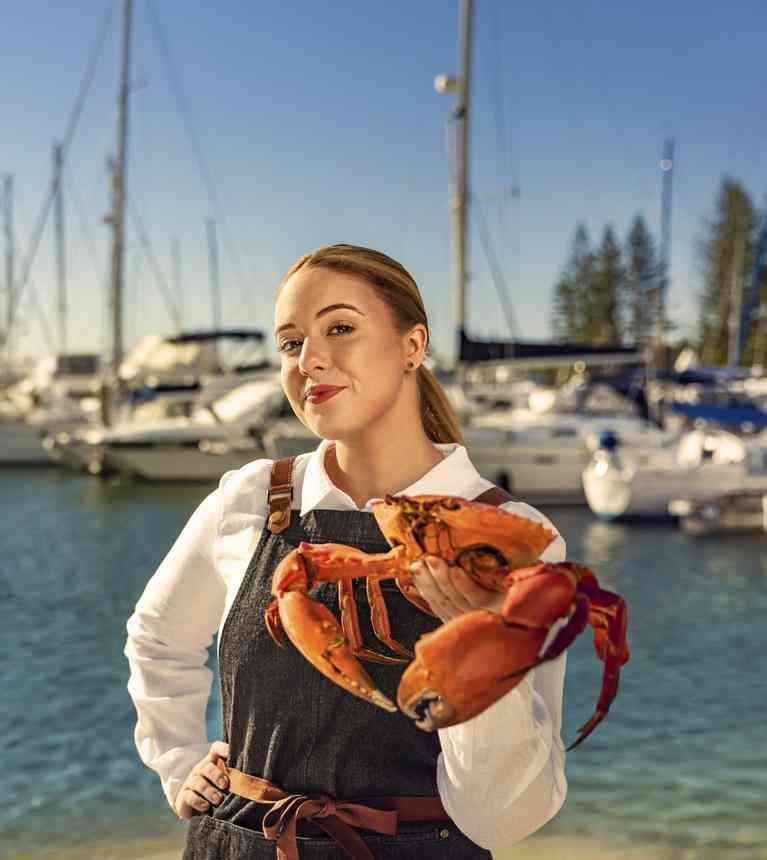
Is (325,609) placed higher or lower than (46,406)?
higher

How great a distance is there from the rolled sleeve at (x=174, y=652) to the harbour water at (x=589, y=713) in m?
4.15

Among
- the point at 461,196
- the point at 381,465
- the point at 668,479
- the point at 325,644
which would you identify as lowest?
the point at 668,479

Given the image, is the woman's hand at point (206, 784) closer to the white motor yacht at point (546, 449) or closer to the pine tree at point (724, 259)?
the white motor yacht at point (546, 449)

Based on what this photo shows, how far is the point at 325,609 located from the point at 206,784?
27.1 inches

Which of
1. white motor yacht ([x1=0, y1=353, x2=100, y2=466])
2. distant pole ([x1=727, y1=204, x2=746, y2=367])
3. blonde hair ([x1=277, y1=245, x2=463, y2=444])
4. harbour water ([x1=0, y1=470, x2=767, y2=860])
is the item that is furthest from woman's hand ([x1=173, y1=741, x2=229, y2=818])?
distant pole ([x1=727, y1=204, x2=746, y2=367])

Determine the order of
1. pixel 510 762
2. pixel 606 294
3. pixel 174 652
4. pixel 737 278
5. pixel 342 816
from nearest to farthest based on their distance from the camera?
pixel 510 762 < pixel 342 816 < pixel 174 652 < pixel 737 278 < pixel 606 294

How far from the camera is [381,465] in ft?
5.98

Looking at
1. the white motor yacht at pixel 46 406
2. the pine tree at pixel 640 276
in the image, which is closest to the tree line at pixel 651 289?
the pine tree at pixel 640 276

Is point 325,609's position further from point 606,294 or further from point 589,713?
point 606,294

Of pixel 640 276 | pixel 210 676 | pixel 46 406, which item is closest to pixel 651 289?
pixel 640 276

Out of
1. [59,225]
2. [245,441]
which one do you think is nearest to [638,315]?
[59,225]

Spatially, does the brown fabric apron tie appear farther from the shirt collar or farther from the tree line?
the tree line

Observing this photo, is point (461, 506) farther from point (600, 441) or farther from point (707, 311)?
point (707, 311)

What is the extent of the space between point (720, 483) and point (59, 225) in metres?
34.6
